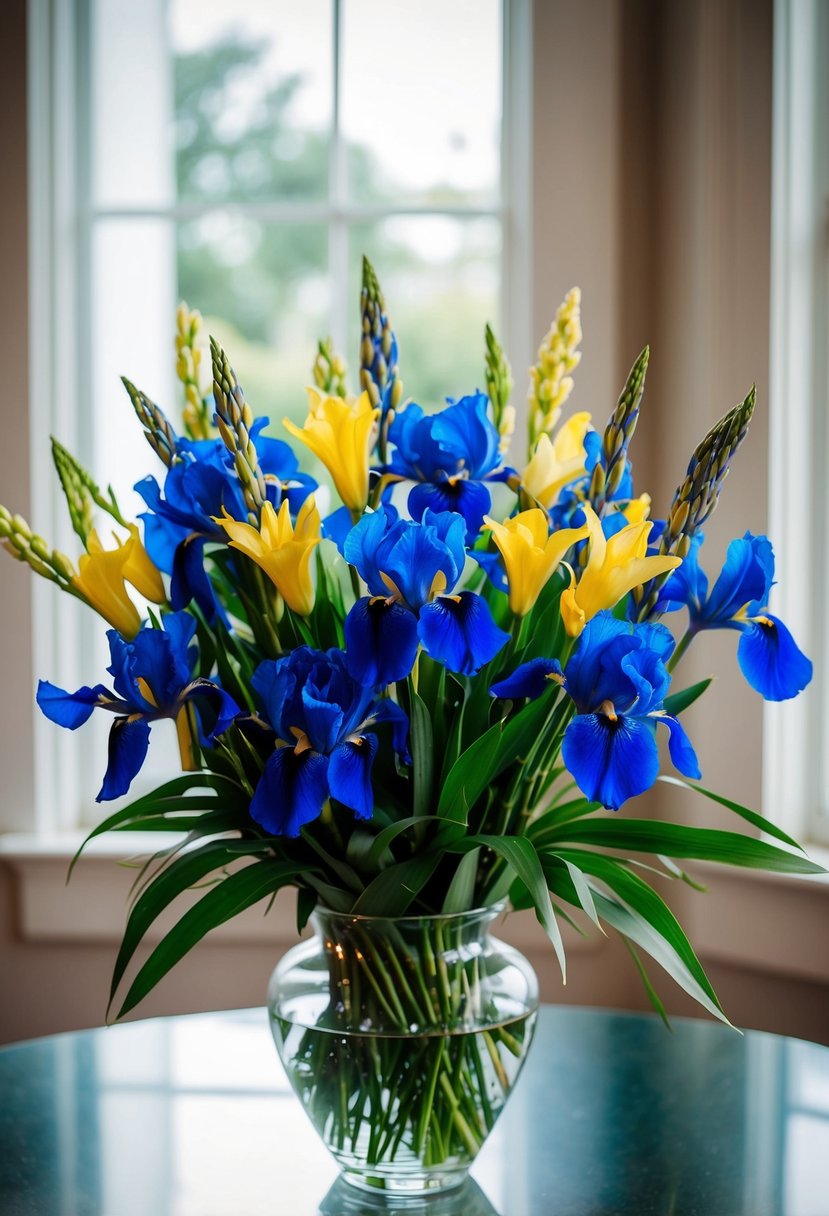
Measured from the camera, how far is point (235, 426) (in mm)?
727

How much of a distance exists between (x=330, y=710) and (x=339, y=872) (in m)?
0.18

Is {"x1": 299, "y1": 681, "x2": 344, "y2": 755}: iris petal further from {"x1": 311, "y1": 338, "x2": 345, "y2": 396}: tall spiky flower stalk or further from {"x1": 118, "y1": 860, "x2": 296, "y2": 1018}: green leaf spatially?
{"x1": 311, "y1": 338, "x2": 345, "y2": 396}: tall spiky flower stalk

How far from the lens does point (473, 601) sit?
0.69 metres

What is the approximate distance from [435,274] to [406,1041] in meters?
1.38

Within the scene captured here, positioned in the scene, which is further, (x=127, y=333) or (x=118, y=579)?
(x=127, y=333)

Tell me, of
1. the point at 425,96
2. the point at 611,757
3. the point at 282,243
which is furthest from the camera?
the point at 282,243

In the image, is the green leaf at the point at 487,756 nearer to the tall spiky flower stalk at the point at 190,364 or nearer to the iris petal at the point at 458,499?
the iris petal at the point at 458,499

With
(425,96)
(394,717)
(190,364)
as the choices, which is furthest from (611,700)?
(425,96)

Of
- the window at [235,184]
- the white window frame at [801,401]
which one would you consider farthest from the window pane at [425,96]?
the white window frame at [801,401]

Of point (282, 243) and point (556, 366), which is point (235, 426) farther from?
point (282, 243)

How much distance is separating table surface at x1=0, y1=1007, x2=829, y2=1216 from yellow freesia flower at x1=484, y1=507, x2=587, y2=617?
0.49 metres

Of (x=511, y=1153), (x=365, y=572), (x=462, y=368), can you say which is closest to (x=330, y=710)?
(x=365, y=572)

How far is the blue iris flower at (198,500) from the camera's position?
0.78 m

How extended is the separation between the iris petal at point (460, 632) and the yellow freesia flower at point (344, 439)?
0.14 m
